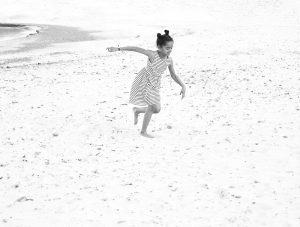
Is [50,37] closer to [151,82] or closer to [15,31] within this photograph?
[15,31]

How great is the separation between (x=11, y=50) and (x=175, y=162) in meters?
15.8

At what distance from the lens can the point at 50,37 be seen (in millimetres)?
25281

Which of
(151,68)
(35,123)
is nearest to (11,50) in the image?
(35,123)

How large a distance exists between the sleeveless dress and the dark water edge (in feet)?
45.2

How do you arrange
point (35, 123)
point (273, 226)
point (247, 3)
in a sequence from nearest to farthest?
point (273, 226)
point (35, 123)
point (247, 3)

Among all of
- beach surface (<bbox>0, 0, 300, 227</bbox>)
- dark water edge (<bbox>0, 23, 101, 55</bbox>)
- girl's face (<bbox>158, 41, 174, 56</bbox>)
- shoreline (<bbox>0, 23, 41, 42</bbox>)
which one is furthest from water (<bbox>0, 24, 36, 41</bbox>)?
girl's face (<bbox>158, 41, 174, 56</bbox>)

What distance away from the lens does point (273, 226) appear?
5.07 metres

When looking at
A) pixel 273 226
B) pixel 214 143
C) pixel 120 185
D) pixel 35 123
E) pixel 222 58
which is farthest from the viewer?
pixel 222 58

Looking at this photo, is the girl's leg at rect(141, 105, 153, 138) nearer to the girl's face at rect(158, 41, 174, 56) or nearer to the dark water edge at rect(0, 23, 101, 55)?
the girl's face at rect(158, 41, 174, 56)

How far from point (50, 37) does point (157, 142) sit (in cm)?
1882

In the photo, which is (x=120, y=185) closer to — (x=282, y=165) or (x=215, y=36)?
(x=282, y=165)

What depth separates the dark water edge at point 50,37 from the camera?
22270 millimetres

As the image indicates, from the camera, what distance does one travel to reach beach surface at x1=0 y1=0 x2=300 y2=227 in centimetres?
553

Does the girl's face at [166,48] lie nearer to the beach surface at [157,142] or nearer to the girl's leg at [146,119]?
the girl's leg at [146,119]
